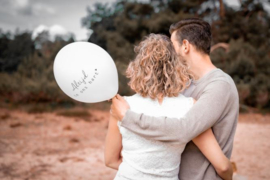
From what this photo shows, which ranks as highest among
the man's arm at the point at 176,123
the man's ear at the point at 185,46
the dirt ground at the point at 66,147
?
the man's ear at the point at 185,46

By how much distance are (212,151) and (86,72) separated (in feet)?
2.43

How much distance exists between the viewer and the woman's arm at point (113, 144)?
1296 mm

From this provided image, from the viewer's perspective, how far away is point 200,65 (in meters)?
1.48

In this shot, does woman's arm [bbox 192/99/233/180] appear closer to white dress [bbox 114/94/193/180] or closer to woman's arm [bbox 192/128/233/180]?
woman's arm [bbox 192/128/233/180]

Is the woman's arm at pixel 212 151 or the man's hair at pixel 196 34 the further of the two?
the man's hair at pixel 196 34

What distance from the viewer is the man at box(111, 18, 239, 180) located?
1.13 meters

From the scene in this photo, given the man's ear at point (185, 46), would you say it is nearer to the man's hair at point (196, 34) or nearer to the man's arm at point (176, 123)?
the man's hair at point (196, 34)

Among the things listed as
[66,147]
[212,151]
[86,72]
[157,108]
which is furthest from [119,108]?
[66,147]

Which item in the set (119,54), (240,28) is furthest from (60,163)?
(240,28)

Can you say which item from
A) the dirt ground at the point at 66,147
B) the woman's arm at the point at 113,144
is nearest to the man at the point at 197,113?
the woman's arm at the point at 113,144

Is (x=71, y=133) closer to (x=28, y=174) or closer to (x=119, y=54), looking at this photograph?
(x=28, y=174)

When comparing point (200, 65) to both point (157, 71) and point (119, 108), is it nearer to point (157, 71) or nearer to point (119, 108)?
point (157, 71)

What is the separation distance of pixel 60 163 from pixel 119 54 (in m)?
9.04

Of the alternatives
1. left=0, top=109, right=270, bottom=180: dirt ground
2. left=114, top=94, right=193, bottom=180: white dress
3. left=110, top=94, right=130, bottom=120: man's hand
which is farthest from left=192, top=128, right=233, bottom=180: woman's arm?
left=0, top=109, right=270, bottom=180: dirt ground
